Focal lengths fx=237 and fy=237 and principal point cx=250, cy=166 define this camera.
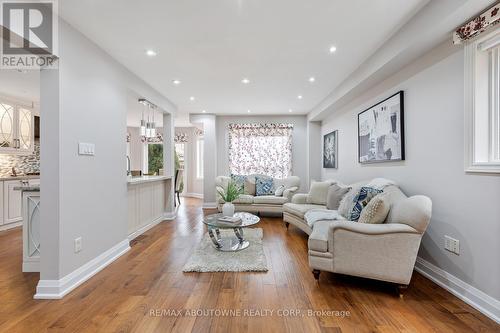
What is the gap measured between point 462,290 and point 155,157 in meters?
8.83

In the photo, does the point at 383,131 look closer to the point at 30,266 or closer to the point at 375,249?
the point at 375,249

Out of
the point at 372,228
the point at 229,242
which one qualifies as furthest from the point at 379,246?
the point at 229,242

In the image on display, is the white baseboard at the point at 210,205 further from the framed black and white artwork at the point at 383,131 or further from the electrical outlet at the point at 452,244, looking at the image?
the electrical outlet at the point at 452,244

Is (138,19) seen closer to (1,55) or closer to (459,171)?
(1,55)

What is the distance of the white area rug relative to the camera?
265cm

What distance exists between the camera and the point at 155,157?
891cm

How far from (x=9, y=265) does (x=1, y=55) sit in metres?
2.36

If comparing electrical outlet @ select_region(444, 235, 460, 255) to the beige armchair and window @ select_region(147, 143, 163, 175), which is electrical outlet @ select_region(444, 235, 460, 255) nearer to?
the beige armchair

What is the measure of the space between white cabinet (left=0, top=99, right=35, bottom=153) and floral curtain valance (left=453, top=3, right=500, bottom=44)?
6771 millimetres

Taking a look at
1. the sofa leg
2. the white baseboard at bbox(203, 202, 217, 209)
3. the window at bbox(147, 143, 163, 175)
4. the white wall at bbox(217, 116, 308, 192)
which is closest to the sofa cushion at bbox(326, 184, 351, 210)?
the sofa leg

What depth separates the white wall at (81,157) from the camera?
217 centimetres

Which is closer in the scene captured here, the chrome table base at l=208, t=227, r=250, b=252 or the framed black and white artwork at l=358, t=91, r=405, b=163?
the framed black and white artwork at l=358, t=91, r=405, b=163

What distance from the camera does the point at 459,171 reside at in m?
2.12

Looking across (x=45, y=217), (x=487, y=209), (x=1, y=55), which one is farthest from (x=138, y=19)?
(x=487, y=209)
